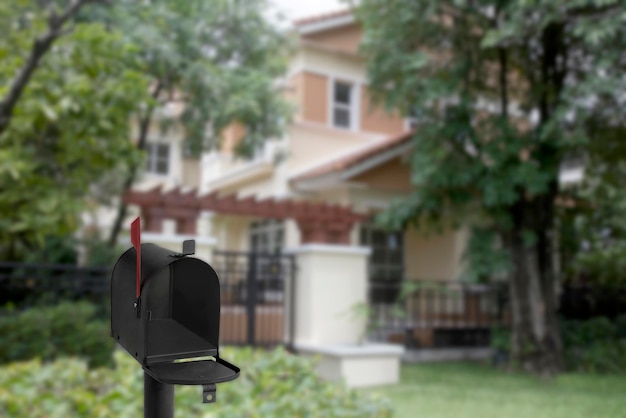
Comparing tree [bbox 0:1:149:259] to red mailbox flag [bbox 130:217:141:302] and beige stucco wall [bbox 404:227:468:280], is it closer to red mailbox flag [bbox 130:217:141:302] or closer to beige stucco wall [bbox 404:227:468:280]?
red mailbox flag [bbox 130:217:141:302]

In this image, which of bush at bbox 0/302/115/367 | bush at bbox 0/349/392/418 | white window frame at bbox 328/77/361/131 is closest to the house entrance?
bush at bbox 0/302/115/367

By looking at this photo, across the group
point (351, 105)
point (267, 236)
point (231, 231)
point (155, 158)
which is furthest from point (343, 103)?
point (155, 158)

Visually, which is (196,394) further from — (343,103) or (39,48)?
(343,103)

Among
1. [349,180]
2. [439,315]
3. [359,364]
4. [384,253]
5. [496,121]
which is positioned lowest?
[359,364]

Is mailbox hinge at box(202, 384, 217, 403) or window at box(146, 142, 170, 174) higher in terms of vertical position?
window at box(146, 142, 170, 174)

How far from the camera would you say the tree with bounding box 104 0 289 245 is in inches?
466

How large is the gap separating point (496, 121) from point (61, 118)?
7025mm

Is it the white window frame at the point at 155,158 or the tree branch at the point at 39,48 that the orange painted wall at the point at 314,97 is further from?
the tree branch at the point at 39,48

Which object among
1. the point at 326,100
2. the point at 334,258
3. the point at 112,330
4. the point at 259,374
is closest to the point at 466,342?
the point at 334,258

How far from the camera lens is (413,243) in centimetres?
1636

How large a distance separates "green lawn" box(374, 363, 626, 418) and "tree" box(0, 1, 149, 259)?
550 cm

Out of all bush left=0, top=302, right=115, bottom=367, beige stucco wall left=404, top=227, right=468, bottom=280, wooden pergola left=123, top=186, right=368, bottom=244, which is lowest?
bush left=0, top=302, right=115, bottom=367

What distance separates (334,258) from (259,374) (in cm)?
480

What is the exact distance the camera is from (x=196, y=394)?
484 cm
